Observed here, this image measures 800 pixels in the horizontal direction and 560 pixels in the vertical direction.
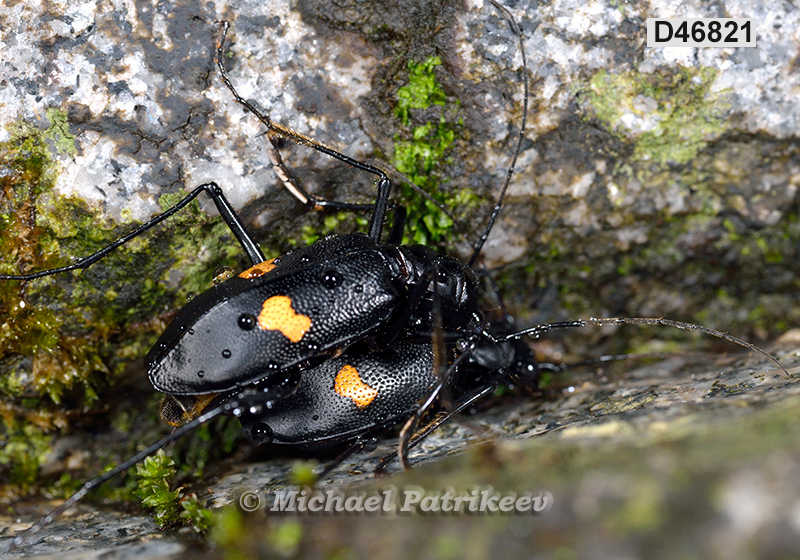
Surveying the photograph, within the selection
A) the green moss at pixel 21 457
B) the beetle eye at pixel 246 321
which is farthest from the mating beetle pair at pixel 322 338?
the green moss at pixel 21 457

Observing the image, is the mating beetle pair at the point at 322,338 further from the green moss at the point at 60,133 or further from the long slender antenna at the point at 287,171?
the green moss at the point at 60,133

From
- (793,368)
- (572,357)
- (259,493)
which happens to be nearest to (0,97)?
A: (259,493)

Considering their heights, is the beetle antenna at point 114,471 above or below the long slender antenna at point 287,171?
below

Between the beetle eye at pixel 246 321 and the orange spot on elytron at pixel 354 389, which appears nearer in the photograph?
the beetle eye at pixel 246 321

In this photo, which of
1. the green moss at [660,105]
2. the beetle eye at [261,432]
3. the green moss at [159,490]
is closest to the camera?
the green moss at [159,490]

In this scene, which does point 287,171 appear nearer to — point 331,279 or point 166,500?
point 331,279

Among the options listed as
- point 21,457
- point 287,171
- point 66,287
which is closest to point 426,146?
point 287,171

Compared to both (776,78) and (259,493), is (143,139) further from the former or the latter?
(776,78)
